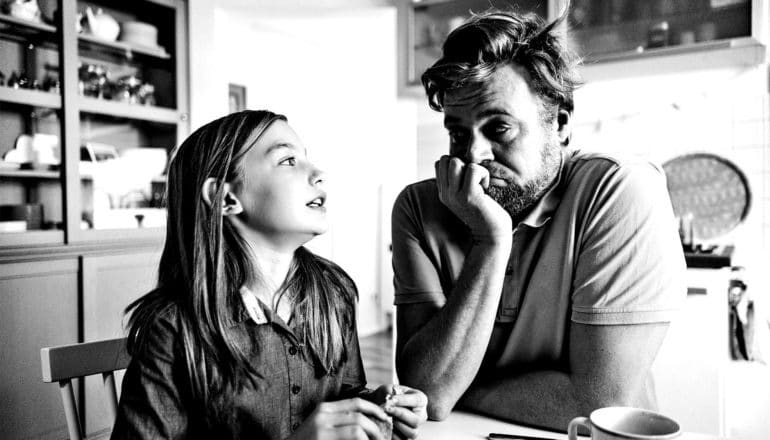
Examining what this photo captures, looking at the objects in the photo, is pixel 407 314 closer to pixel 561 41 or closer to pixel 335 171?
pixel 561 41

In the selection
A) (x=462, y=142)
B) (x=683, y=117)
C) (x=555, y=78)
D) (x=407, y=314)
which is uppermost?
(x=683, y=117)

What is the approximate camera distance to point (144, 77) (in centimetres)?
321

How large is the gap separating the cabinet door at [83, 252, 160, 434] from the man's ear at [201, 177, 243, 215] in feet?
6.12

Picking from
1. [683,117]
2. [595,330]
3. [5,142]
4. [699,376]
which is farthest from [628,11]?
[5,142]

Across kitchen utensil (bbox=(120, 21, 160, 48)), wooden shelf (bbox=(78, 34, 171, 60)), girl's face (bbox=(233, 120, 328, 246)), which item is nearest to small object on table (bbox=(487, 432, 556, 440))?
girl's face (bbox=(233, 120, 328, 246))

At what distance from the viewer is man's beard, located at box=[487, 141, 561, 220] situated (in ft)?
3.71

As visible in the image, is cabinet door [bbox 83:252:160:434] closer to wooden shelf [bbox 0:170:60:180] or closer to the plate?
wooden shelf [bbox 0:170:60:180]

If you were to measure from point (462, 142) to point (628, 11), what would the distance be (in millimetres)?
1840

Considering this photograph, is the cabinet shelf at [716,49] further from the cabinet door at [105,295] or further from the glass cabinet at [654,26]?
the cabinet door at [105,295]

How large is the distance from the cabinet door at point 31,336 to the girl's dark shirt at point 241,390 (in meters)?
1.93

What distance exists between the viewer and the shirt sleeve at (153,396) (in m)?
0.87

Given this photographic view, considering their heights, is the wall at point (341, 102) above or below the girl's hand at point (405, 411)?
above

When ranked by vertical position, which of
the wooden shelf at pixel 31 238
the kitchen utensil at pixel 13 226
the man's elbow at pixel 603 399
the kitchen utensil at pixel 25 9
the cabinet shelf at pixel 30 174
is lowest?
the man's elbow at pixel 603 399

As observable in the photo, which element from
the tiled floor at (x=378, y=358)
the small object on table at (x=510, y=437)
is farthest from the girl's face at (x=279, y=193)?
the tiled floor at (x=378, y=358)
